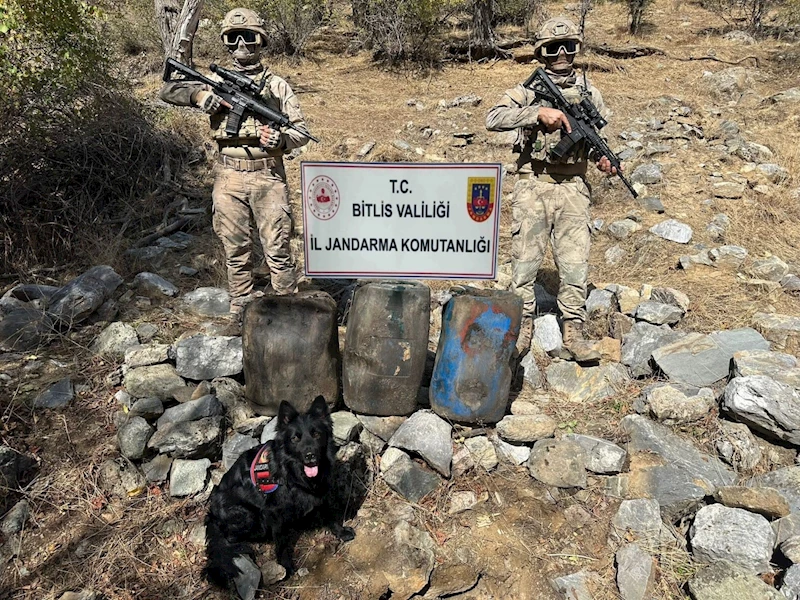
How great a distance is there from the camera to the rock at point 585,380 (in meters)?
3.69

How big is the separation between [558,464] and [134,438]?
2417 millimetres

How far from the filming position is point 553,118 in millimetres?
3578

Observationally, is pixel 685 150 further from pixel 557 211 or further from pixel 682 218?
pixel 557 211

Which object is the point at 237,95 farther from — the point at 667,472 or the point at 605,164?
the point at 667,472

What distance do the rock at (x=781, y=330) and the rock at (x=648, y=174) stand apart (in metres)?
2.97

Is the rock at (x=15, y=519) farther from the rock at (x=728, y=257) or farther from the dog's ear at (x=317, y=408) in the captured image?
the rock at (x=728, y=257)

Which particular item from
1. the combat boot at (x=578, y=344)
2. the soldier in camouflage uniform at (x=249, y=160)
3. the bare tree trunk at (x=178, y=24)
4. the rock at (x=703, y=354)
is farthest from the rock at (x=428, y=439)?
the bare tree trunk at (x=178, y=24)

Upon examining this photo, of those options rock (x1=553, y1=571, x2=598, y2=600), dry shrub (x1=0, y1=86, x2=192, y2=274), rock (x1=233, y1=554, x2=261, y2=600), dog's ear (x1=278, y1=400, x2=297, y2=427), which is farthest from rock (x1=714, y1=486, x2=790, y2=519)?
dry shrub (x1=0, y1=86, x2=192, y2=274)

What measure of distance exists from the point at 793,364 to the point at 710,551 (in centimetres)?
171

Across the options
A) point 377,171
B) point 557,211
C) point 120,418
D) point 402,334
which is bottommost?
point 120,418

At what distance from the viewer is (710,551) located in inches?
100

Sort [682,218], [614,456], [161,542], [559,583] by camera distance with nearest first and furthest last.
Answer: [559,583] < [161,542] < [614,456] < [682,218]

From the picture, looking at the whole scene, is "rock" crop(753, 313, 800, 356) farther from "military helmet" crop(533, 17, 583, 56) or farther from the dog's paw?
the dog's paw

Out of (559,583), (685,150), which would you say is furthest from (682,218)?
(559,583)
